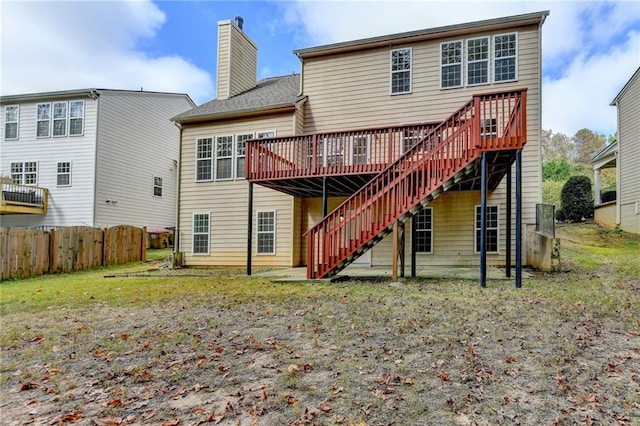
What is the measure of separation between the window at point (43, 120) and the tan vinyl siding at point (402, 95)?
45.8 feet

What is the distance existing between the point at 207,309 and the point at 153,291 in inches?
107

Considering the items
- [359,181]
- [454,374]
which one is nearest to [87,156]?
[359,181]

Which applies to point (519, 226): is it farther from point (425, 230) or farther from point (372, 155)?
point (372, 155)

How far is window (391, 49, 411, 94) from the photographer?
12477mm

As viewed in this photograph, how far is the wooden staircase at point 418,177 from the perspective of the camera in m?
7.62

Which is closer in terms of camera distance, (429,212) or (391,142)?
(391,142)

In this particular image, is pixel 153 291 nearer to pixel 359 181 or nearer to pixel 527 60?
pixel 359 181

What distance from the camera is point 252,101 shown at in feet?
46.8

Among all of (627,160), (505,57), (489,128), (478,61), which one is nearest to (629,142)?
(627,160)

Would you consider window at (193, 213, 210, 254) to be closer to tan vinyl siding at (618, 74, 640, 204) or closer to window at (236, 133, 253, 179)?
window at (236, 133, 253, 179)

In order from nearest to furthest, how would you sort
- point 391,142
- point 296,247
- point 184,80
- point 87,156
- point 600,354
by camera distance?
point 600,354, point 391,142, point 296,247, point 87,156, point 184,80

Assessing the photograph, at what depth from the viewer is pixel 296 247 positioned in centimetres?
1315

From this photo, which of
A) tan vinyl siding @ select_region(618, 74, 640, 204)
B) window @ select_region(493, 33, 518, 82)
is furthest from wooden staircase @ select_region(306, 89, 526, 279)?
tan vinyl siding @ select_region(618, 74, 640, 204)

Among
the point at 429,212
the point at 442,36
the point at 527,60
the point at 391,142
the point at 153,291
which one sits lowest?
the point at 153,291
